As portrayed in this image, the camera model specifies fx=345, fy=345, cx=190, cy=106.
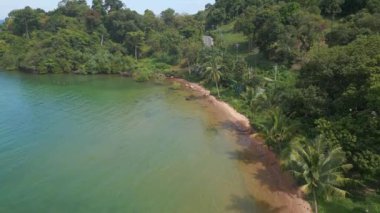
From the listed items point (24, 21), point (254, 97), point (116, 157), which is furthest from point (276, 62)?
point (24, 21)

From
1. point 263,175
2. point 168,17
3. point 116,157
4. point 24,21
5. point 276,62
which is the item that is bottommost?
point 263,175

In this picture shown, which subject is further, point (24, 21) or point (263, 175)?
point (24, 21)

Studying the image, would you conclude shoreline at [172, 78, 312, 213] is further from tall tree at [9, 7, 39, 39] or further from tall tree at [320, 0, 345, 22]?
tall tree at [9, 7, 39, 39]

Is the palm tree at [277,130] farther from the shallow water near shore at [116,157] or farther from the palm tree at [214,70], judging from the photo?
the palm tree at [214,70]

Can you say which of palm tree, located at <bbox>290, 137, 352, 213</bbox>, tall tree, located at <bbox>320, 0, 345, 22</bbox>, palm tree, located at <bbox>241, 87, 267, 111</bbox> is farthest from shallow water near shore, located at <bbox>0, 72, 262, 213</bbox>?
tall tree, located at <bbox>320, 0, 345, 22</bbox>

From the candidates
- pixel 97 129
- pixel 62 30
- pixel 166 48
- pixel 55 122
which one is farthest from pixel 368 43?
pixel 62 30

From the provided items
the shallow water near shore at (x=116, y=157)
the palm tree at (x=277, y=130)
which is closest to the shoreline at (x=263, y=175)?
the shallow water near shore at (x=116, y=157)

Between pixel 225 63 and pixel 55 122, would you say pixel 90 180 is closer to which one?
pixel 55 122

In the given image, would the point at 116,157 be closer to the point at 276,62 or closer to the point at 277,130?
the point at 277,130
